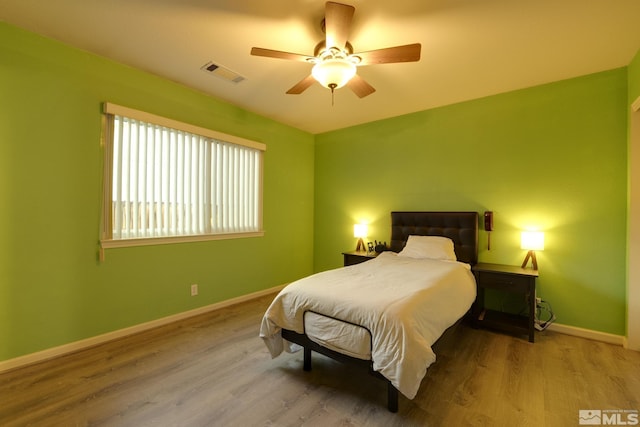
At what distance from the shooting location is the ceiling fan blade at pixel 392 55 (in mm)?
1780

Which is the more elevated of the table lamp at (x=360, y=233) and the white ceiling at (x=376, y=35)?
the white ceiling at (x=376, y=35)

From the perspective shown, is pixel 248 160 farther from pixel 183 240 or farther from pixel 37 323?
pixel 37 323

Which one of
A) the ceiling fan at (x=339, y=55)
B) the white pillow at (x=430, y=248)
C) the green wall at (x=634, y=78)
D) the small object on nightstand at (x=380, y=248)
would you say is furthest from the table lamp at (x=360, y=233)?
the green wall at (x=634, y=78)

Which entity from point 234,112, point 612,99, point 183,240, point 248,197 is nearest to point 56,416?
point 183,240

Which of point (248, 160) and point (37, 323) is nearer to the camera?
point (37, 323)

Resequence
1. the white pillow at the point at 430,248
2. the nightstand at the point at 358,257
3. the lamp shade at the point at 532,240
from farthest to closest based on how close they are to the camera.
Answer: the nightstand at the point at 358,257 < the white pillow at the point at 430,248 < the lamp shade at the point at 532,240

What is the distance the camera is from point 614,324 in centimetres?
260

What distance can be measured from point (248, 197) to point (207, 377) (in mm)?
2332

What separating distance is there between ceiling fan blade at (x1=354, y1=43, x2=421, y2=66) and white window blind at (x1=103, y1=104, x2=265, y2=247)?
2.13 m

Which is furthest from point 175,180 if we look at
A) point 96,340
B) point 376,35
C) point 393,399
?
point 393,399

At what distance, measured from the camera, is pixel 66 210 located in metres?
2.32

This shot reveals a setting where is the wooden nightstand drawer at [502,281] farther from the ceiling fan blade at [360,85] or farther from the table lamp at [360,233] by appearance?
the ceiling fan blade at [360,85]

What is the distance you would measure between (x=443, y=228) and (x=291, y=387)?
258 cm

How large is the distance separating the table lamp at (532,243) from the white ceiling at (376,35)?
5.34ft
